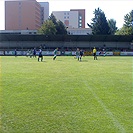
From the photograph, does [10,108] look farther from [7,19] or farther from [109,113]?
[7,19]

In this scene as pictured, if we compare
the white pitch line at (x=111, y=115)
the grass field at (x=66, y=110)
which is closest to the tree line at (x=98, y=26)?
the grass field at (x=66, y=110)

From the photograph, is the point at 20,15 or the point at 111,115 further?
the point at 20,15

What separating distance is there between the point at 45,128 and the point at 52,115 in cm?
98

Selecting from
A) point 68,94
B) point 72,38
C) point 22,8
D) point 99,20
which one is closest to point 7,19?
point 22,8

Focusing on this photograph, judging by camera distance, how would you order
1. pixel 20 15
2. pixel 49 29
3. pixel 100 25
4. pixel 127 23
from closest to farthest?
pixel 49 29 → pixel 127 23 → pixel 100 25 → pixel 20 15

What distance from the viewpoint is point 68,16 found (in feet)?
507

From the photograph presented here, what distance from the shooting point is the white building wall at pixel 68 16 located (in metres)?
152

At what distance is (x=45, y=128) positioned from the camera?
5.54m

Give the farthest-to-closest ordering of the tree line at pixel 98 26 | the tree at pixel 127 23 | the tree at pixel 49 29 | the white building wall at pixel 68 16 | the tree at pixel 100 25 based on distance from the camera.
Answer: the white building wall at pixel 68 16
the tree at pixel 100 25
the tree at pixel 127 23
the tree line at pixel 98 26
the tree at pixel 49 29

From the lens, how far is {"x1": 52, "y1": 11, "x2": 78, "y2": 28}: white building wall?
152375 mm

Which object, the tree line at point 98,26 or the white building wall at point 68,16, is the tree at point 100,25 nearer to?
the tree line at point 98,26

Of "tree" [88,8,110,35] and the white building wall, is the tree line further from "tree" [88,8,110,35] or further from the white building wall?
the white building wall

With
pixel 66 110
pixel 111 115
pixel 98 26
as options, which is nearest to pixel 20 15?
pixel 98 26

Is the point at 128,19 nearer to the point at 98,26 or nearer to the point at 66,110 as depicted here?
the point at 98,26
